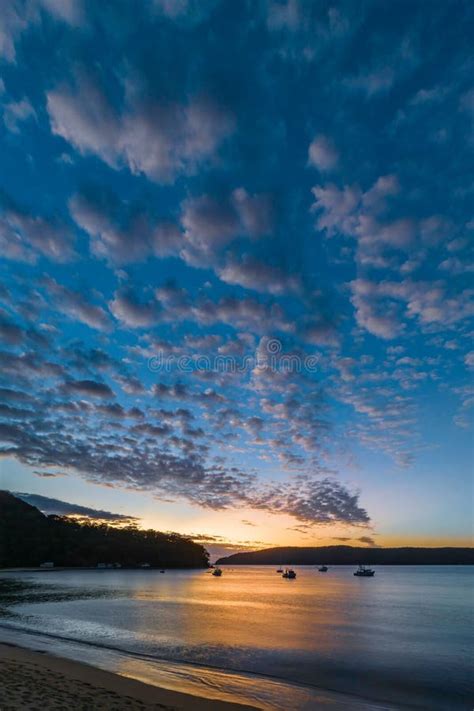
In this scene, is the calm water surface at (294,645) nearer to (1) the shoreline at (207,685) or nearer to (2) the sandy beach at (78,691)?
(1) the shoreline at (207,685)

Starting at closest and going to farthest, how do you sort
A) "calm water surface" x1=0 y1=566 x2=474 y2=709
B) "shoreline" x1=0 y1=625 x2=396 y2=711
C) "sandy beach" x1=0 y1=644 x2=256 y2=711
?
"sandy beach" x1=0 y1=644 x2=256 y2=711 → "shoreline" x1=0 y1=625 x2=396 y2=711 → "calm water surface" x1=0 y1=566 x2=474 y2=709

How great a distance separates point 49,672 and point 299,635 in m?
28.8

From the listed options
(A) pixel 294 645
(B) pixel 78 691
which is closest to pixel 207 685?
(B) pixel 78 691

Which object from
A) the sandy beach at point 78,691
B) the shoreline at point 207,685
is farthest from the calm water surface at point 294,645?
the sandy beach at point 78,691

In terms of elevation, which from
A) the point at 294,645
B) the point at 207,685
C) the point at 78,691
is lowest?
the point at 207,685

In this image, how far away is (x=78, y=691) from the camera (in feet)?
57.3

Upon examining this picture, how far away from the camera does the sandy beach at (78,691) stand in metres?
15.3

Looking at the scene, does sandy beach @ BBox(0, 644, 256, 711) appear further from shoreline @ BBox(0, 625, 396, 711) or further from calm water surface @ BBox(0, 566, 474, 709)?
calm water surface @ BBox(0, 566, 474, 709)

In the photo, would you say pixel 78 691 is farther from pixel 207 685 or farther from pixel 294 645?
pixel 294 645

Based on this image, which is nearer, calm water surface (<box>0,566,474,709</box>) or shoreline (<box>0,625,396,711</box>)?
shoreline (<box>0,625,396,711</box>)

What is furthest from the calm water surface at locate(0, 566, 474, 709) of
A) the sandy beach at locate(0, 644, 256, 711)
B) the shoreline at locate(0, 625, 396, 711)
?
the sandy beach at locate(0, 644, 256, 711)

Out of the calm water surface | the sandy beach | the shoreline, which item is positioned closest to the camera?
the sandy beach

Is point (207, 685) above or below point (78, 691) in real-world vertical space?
below

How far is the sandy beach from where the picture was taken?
15.3 m
